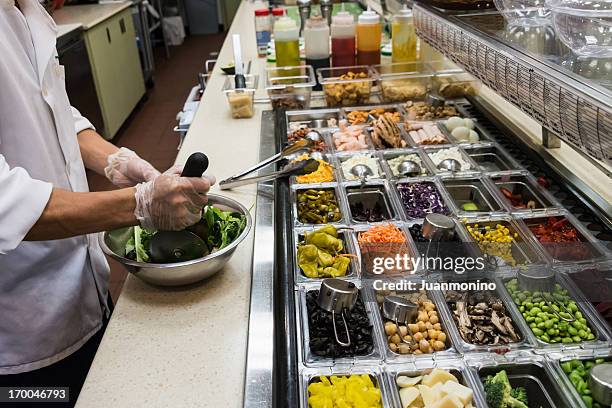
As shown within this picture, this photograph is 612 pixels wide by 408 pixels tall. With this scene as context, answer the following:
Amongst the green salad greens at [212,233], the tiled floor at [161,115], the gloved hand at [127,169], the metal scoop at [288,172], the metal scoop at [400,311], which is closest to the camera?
the metal scoop at [400,311]

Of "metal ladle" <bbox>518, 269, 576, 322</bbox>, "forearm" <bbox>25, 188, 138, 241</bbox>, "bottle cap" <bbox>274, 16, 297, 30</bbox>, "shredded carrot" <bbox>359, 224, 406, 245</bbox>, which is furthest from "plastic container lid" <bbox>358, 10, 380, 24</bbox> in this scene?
"forearm" <bbox>25, 188, 138, 241</bbox>

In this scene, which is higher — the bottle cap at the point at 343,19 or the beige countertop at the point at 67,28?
the bottle cap at the point at 343,19

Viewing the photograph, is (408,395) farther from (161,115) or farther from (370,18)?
(161,115)

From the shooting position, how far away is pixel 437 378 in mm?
978

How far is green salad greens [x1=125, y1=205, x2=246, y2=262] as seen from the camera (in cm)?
125

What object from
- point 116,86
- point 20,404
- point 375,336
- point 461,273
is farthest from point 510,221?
point 116,86

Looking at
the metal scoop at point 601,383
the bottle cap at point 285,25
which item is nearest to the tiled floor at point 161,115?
the bottle cap at point 285,25

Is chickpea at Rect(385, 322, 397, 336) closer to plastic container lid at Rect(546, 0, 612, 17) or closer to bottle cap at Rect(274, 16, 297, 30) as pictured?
plastic container lid at Rect(546, 0, 612, 17)

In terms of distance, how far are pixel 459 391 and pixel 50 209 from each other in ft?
2.86

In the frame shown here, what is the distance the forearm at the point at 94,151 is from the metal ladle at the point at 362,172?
2.55ft

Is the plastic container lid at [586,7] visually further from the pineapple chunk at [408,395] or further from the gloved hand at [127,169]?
the gloved hand at [127,169]

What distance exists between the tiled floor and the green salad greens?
171cm

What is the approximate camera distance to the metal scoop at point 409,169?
1.70 meters

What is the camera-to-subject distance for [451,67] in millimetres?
2346
